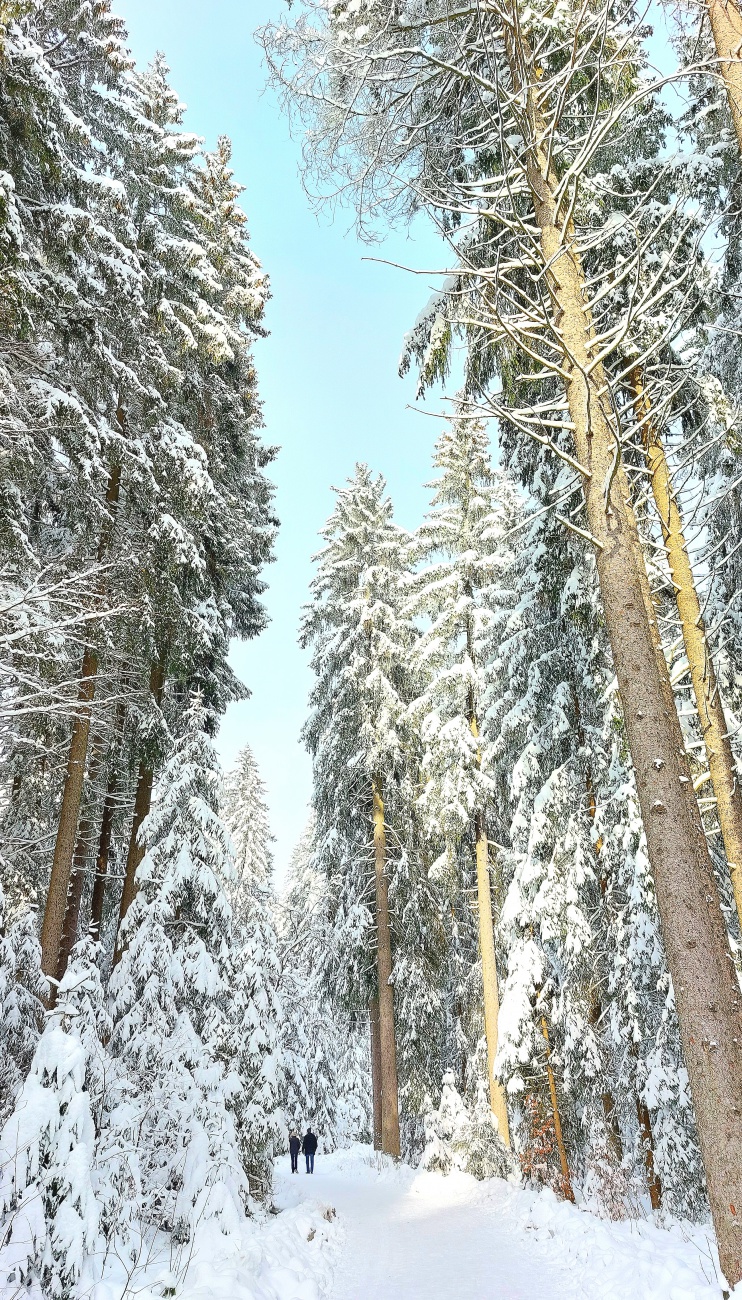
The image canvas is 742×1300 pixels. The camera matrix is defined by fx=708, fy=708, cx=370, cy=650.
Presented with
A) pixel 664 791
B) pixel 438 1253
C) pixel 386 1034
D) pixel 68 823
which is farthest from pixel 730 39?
pixel 386 1034

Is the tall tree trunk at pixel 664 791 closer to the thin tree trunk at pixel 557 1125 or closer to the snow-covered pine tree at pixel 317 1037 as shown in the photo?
the thin tree trunk at pixel 557 1125

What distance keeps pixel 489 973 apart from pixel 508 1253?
683cm

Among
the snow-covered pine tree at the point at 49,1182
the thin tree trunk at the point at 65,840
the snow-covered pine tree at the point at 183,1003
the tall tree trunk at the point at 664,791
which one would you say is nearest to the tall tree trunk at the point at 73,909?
the thin tree trunk at the point at 65,840

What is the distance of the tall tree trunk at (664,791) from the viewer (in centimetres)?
308

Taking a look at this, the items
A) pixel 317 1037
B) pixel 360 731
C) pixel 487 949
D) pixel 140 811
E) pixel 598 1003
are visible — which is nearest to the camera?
pixel 598 1003

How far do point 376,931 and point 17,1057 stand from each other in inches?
376

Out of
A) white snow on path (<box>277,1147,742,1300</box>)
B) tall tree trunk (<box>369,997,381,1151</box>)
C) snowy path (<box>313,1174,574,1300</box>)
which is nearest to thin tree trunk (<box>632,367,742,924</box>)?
white snow on path (<box>277,1147,742,1300</box>)

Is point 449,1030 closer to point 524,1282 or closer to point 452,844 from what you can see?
point 452,844

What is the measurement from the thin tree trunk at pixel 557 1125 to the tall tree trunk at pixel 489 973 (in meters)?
1.81

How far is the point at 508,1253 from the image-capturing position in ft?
24.1

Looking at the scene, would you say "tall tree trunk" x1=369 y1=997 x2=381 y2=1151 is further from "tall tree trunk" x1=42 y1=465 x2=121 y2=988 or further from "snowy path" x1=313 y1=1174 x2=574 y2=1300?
"tall tree trunk" x1=42 y1=465 x2=121 y2=988

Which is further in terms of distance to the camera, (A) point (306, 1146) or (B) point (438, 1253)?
(A) point (306, 1146)

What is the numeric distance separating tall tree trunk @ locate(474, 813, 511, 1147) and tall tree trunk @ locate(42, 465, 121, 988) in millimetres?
7961

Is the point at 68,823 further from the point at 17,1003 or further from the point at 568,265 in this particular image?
the point at 568,265
